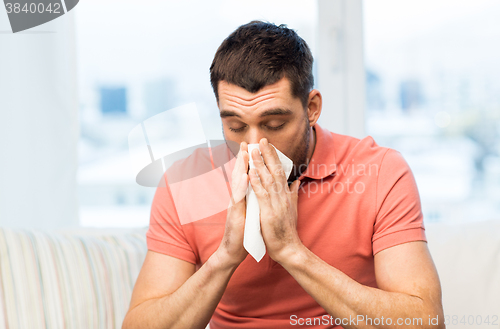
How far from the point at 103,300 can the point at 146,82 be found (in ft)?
2.90

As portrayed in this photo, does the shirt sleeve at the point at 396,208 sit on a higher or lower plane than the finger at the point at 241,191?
lower

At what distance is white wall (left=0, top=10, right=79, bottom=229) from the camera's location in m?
1.51

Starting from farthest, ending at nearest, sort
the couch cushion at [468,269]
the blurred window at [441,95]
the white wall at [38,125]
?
the blurred window at [441,95] < the white wall at [38,125] < the couch cushion at [468,269]

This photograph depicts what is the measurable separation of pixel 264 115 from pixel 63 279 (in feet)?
2.12

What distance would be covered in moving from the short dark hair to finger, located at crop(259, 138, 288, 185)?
0.13 metres

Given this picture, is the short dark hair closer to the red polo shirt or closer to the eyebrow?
the eyebrow

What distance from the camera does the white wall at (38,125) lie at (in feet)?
4.94

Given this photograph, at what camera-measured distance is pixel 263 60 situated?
938mm

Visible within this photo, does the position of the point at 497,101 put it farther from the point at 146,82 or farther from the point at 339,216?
the point at 146,82

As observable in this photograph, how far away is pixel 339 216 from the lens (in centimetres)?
99

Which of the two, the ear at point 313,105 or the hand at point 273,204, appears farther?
the ear at point 313,105

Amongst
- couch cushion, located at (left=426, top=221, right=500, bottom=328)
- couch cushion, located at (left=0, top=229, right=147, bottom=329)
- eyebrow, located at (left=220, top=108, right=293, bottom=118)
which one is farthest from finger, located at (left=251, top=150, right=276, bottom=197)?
couch cushion, located at (left=426, top=221, right=500, bottom=328)

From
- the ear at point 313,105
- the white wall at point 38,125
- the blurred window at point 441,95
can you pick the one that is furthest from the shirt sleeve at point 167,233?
the blurred window at point 441,95

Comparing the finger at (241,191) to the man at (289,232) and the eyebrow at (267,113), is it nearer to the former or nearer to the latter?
the man at (289,232)
